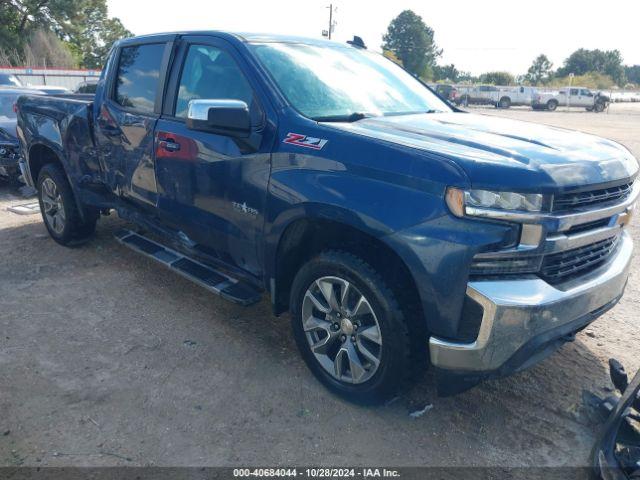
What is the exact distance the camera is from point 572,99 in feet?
133

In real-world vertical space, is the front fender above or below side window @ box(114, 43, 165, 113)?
below

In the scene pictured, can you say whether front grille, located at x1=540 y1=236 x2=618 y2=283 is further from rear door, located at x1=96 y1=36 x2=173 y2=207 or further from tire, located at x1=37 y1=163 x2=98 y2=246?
tire, located at x1=37 y1=163 x2=98 y2=246

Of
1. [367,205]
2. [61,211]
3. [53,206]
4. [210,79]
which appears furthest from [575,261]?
[53,206]

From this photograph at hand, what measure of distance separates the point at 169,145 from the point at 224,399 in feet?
5.89

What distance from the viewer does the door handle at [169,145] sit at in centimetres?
369

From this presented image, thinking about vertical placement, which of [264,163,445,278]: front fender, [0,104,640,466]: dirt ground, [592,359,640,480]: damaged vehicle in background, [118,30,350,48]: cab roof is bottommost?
[0,104,640,466]: dirt ground

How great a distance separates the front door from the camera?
10.5 ft

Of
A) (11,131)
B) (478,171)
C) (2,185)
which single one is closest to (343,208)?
(478,171)

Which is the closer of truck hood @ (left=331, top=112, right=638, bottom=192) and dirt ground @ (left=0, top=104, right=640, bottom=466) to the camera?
truck hood @ (left=331, top=112, right=638, bottom=192)

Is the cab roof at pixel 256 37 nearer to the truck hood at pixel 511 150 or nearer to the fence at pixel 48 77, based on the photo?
the truck hood at pixel 511 150

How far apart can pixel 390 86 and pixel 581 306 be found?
2.08 metres

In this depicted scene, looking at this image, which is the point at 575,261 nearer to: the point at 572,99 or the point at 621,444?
the point at 621,444

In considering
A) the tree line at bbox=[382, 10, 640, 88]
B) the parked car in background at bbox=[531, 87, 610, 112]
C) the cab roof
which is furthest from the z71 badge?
the tree line at bbox=[382, 10, 640, 88]

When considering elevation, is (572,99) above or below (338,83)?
below
